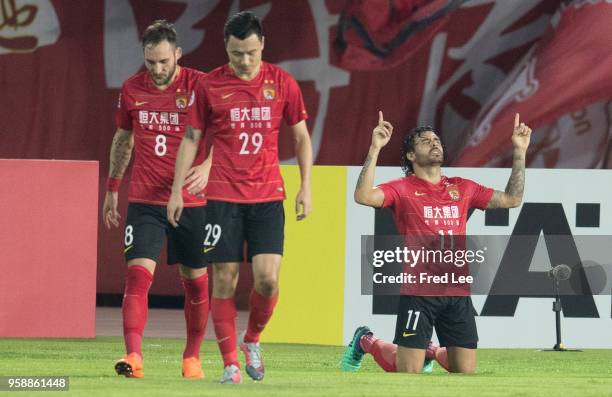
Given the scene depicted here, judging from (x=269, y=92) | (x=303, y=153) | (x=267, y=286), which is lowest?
(x=267, y=286)

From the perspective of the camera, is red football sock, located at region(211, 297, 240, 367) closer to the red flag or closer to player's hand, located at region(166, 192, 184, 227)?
player's hand, located at region(166, 192, 184, 227)

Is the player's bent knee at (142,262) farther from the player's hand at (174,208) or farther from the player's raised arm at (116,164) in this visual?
the player's hand at (174,208)

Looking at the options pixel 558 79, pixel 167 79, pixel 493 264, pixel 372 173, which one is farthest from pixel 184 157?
pixel 558 79

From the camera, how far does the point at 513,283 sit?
10.5 meters

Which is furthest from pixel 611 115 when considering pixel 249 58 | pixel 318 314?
pixel 249 58

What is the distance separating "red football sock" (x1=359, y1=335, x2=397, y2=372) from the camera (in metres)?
8.59

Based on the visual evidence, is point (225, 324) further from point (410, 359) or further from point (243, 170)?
point (410, 359)

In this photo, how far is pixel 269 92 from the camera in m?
7.03

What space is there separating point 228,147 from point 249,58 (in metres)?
0.40

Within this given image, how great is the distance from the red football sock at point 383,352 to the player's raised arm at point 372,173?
2.73ft

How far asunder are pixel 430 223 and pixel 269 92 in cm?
173

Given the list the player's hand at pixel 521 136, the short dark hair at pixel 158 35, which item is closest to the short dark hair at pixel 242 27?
the short dark hair at pixel 158 35

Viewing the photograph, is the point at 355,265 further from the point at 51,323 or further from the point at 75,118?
the point at 75,118

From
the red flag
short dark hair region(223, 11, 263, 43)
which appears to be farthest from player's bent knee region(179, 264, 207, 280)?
the red flag
